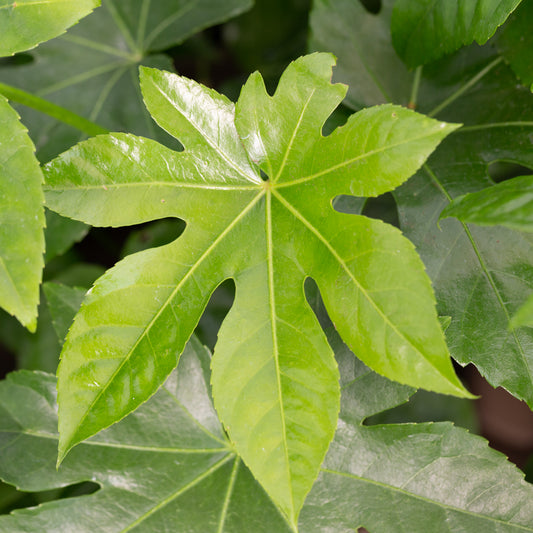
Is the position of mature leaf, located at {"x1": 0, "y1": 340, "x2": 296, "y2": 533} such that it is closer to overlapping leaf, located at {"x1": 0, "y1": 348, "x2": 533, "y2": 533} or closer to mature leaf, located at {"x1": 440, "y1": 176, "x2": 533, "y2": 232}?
overlapping leaf, located at {"x1": 0, "y1": 348, "x2": 533, "y2": 533}

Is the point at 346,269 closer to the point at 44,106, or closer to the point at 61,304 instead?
the point at 61,304

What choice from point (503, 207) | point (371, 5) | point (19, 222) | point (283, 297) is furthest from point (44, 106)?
point (371, 5)

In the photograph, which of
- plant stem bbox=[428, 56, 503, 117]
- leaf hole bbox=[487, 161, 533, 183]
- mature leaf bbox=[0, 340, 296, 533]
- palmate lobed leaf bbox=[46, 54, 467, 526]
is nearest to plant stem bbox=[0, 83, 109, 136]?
palmate lobed leaf bbox=[46, 54, 467, 526]

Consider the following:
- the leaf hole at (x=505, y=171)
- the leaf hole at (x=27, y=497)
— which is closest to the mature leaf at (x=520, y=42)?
the leaf hole at (x=505, y=171)

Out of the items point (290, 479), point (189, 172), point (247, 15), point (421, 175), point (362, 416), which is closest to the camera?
point (290, 479)

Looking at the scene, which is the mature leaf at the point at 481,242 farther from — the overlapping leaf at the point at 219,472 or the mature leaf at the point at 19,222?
the mature leaf at the point at 19,222

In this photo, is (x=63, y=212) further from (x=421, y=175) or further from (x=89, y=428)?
(x=421, y=175)

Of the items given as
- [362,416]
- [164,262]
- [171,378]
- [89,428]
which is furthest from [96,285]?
[362,416]
